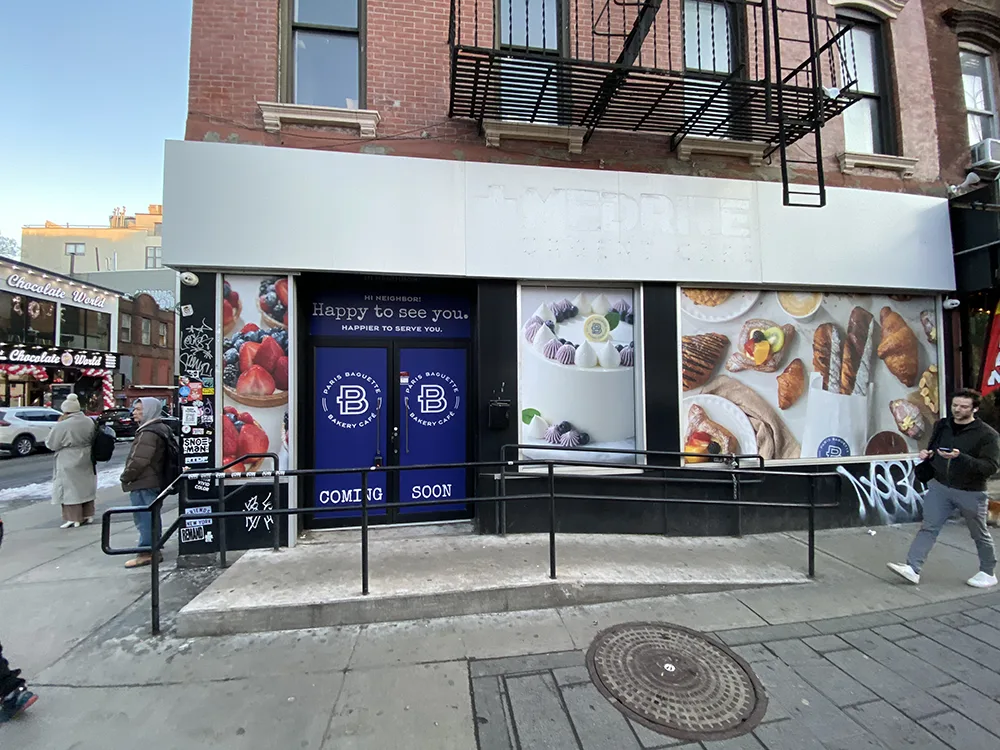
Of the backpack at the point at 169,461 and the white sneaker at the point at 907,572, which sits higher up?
the backpack at the point at 169,461

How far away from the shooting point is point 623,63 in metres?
Result: 4.71

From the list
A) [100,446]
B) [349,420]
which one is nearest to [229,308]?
[349,420]

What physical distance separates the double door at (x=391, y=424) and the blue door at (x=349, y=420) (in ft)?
0.04

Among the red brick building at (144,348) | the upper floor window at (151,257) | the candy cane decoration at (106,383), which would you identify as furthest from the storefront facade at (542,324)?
the upper floor window at (151,257)

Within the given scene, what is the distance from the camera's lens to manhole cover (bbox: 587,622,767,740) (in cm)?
255

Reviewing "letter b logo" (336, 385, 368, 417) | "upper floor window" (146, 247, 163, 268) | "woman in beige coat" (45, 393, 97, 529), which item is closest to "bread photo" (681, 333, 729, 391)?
"letter b logo" (336, 385, 368, 417)

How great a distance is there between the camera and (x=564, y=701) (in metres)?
2.68

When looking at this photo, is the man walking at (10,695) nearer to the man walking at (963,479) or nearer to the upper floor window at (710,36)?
the man walking at (963,479)

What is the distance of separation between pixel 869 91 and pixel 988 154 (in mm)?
1871

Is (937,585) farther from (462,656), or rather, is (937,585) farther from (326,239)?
(326,239)

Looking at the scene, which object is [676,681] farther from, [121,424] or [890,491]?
[121,424]

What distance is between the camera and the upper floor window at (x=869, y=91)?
21.5 ft

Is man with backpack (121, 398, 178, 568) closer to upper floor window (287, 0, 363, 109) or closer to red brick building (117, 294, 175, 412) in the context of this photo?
upper floor window (287, 0, 363, 109)

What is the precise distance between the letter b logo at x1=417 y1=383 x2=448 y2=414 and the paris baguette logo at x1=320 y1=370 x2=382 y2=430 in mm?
512
